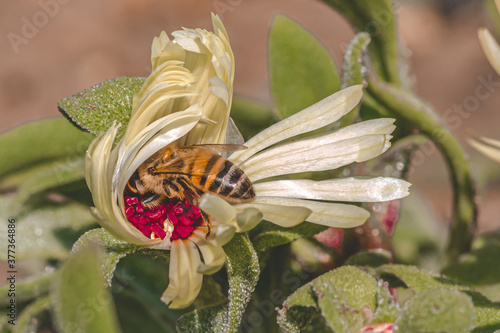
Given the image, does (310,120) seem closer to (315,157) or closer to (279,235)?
(315,157)

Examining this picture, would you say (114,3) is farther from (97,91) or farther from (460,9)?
(97,91)

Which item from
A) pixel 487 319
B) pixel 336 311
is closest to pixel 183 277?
pixel 336 311

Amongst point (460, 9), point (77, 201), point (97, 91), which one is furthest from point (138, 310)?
point (460, 9)

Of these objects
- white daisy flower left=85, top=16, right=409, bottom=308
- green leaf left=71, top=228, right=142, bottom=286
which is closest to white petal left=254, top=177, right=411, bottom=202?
white daisy flower left=85, top=16, right=409, bottom=308

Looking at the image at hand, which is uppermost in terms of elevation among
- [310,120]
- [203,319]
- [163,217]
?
[310,120]

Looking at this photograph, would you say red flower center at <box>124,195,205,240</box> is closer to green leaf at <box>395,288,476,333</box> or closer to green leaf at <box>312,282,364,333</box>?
green leaf at <box>312,282,364,333</box>
